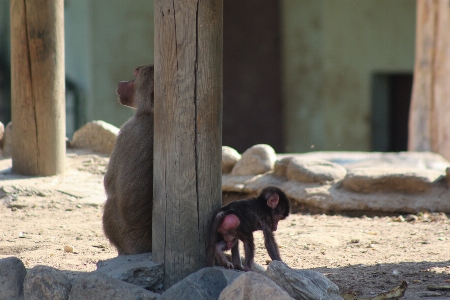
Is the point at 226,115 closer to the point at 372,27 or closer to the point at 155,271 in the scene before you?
the point at 372,27

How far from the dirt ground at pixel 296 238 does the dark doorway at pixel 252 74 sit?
6.50m

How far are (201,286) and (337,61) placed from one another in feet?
36.4

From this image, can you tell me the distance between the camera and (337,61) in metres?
14.3

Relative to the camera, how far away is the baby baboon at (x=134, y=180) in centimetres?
460

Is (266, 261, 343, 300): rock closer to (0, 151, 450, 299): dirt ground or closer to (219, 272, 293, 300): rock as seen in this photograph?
(219, 272, 293, 300): rock

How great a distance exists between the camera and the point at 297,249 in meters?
5.93

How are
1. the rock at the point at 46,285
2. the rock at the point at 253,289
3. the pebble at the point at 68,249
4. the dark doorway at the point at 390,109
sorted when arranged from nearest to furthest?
the rock at the point at 253,289, the rock at the point at 46,285, the pebble at the point at 68,249, the dark doorway at the point at 390,109

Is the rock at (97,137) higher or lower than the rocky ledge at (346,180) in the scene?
higher

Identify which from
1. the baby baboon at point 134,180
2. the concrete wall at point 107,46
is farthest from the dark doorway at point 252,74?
the baby baboon at point 134,180

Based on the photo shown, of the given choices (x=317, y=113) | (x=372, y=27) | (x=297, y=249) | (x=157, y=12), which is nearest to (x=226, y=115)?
(x=317, y=113)

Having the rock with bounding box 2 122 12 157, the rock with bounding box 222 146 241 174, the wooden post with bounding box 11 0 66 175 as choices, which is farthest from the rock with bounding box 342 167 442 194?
the rock with bounding box 2 122 12 157

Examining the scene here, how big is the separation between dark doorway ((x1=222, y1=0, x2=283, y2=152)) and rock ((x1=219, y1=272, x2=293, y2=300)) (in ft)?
36.5

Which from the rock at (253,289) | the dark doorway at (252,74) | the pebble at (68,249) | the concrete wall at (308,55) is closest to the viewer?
the rock at (253,289)

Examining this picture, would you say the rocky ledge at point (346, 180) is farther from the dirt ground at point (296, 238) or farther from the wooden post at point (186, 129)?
the wooden post at point (186, 129)
